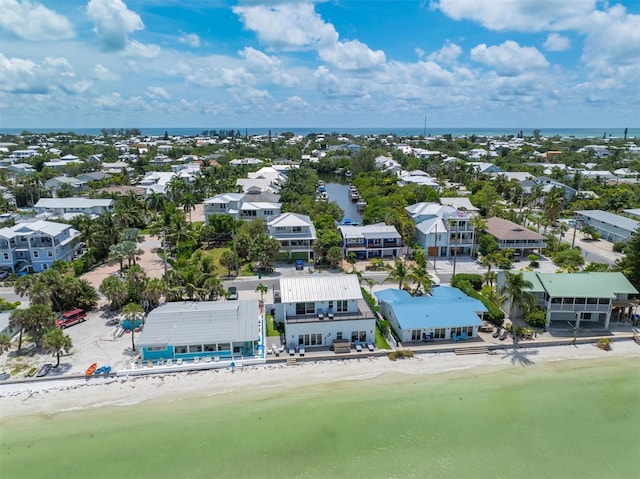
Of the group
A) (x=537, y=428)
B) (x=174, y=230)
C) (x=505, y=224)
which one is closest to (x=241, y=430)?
(x=537, y=428)

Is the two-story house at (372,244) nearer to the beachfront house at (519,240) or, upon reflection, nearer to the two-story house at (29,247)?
the beachfront house at (519,240)

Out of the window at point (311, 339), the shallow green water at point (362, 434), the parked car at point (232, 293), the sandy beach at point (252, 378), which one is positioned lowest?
the shallow green water at point (362, 434)

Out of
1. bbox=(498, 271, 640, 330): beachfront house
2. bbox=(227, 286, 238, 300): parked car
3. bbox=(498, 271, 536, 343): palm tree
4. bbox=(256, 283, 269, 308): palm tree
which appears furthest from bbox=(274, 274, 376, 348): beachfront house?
bbox=(498, 271, 640, 330): beachfront house

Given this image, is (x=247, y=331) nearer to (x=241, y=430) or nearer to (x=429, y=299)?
(x=241, y=430)

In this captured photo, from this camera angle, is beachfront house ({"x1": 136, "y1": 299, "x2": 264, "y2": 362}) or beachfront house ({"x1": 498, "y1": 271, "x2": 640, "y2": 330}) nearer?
beachfront house ({"x1": 136, "y1": 299, "x2": 264, "y2": 362})

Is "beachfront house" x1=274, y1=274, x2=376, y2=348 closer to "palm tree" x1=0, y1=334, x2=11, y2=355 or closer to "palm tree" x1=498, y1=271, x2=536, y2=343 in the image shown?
"palm tree" x1=498, y1=271, x2=536, y2=343

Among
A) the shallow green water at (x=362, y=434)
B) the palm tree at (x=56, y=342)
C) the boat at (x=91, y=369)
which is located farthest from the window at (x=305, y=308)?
the palm tree at (x=56, y=342)

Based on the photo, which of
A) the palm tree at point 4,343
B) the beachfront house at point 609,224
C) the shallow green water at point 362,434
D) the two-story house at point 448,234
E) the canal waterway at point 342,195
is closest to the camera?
the shallow green water at point 362,434

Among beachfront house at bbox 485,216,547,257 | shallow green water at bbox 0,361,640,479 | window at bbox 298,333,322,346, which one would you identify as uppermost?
beachfront house at bbox 485,216,547,257
